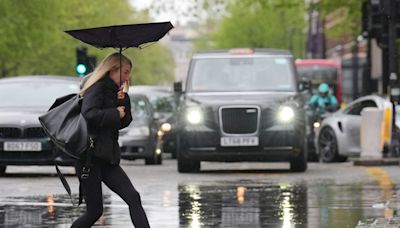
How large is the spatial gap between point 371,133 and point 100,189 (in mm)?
15532

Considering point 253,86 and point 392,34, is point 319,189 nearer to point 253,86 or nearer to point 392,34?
point 253,86

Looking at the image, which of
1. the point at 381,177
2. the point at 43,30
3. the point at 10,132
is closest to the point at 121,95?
the point at 10,132

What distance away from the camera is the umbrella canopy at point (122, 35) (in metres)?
10.6

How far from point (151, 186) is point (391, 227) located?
6.48 meters

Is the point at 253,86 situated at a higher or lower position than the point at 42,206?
higher

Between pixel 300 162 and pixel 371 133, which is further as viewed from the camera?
pixel 371 133

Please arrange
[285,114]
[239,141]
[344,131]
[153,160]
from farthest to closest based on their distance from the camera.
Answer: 1. [344,131]
2. [153,160]
3. [285,114]
4. [239,141]

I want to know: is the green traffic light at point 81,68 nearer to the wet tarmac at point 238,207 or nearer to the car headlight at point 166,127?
the car headlight at point 166,127

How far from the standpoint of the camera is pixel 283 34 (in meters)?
100

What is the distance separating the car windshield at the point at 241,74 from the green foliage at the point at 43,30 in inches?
1015

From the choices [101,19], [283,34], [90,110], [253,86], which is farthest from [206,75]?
[283,34]

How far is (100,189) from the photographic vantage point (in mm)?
10531

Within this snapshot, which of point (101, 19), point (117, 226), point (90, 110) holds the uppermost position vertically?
point (101, 19)

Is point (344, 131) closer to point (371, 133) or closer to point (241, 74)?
point (371, 133)
